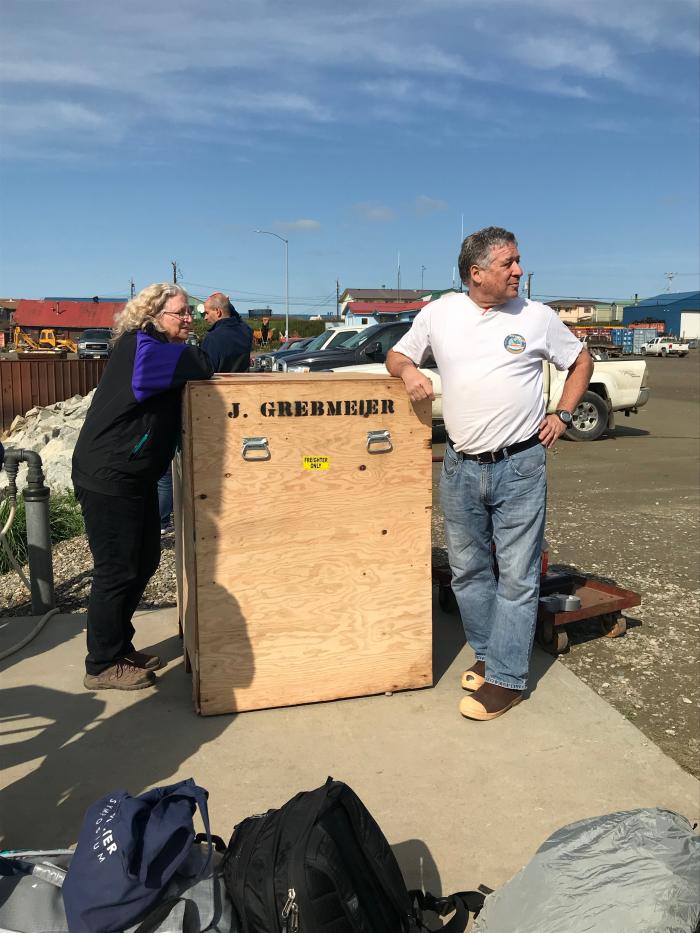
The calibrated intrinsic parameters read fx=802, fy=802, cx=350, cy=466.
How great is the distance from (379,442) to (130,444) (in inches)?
42.7

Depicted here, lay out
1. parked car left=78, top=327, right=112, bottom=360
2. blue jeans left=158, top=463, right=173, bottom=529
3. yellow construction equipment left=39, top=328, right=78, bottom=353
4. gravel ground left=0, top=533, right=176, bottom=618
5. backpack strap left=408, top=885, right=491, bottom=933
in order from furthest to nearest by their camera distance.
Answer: yellow construction equipment left=39, top=328, right=78, bottom=353 → parked car left=78, top=327, right=112, bottom=360 → blue jeans left=158, top=463, right=173, bottom=529 → gravel ground left=0, top=533, right=176, bottom=618 → backpack strap left=408, top=885, right=491, bottom=933

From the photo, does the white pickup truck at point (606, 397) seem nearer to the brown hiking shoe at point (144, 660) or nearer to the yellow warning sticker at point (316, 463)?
the brown hiking shoe at point (144, 660)

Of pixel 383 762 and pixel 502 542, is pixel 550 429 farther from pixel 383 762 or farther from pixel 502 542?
pixel 383 762

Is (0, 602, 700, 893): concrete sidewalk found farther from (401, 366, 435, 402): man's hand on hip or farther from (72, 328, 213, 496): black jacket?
(401, 366, 435, 402): man's hand on hip

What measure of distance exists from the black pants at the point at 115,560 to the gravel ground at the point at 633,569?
4.80 feet

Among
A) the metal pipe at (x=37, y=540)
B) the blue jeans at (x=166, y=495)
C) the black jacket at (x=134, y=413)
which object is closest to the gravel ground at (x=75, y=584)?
the blue jeans at (x=166, y=495)

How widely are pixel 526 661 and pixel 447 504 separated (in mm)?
781

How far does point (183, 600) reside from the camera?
4.19m

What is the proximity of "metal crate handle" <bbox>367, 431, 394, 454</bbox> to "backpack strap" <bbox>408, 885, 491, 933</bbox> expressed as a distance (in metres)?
1.81

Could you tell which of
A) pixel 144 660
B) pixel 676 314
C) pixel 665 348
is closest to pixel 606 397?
pixel 144 660

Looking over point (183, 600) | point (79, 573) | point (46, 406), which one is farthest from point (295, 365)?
point (183, 600)

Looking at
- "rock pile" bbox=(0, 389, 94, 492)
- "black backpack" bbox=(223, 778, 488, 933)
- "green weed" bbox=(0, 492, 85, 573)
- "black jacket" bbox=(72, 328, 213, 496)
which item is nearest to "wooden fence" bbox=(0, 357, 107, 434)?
"rock pile" bbox=(0, 389, 94, 492)

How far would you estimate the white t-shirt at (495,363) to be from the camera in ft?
11.2

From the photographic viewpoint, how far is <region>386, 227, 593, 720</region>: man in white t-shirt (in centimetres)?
340
